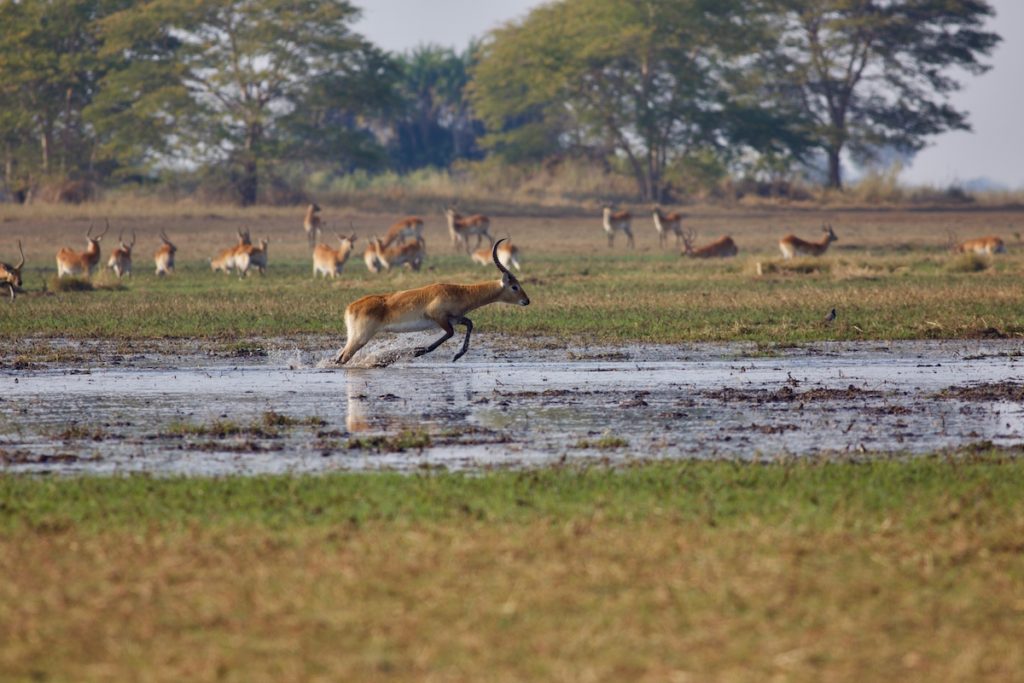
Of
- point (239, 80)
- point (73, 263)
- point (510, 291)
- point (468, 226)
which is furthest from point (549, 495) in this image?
point (239, 80)

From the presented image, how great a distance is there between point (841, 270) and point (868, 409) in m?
13.9

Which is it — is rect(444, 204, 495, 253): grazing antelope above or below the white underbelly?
above

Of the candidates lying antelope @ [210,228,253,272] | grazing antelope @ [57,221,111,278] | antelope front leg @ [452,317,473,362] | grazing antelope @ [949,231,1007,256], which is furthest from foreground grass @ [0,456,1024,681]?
grazing antelope @ [949,231,1007,256]

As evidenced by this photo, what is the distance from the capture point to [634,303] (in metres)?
19.1

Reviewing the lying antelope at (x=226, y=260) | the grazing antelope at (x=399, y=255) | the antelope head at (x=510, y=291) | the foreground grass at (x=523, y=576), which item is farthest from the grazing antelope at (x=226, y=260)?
the foreground grass at (x=523, y=576)

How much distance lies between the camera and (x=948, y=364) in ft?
43.8

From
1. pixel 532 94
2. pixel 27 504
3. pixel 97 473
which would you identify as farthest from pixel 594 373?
pixel 532 94

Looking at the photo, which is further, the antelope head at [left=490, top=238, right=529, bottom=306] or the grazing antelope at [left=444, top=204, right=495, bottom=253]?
the grazing antelope at [left=444, top=204, right=495, bottom=253]

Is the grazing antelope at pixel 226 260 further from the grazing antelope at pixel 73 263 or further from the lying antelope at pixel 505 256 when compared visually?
the lying antelope at pixel 505 256

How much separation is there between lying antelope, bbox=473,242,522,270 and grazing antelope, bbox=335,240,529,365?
38.2 ft

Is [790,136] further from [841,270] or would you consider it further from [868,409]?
[868,409]

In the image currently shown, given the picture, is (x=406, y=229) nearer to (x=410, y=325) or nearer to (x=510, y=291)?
(x=510, y=291)

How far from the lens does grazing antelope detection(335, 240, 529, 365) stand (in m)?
13.8

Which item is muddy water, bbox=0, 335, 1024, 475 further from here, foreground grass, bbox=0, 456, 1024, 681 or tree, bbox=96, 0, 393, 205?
tree, bbox=96, 0, 393, 205
